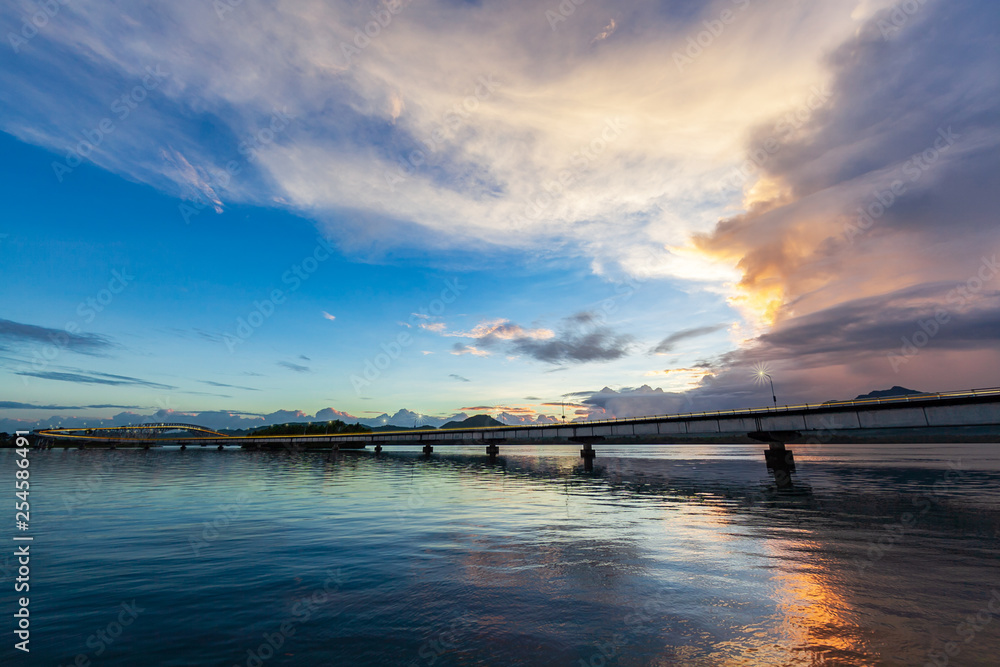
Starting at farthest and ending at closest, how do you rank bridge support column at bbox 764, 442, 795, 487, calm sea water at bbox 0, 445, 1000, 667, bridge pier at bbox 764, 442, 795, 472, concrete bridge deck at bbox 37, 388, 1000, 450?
bridge pier at bbox 764, 442, 795, 472 → bridge support column at bbox 764, 442, 795, 487 → concrete bridge deck at bbox 37, 388, 1000, 450 → calm sea water at bbox 0, 445, 1000, 667

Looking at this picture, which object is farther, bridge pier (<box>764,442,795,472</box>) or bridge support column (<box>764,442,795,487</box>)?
bridge pier (<box>764,442,795,472</box>)

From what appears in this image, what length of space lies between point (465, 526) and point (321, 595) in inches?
500

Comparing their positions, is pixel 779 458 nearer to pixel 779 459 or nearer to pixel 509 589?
pixel 779 459

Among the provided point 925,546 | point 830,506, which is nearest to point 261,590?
point 925,546

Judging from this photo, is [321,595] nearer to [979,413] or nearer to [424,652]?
[424,652]

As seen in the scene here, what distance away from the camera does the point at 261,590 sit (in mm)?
13477

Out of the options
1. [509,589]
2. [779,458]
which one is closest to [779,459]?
[779,458]

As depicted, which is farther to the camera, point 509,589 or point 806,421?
point 806,421

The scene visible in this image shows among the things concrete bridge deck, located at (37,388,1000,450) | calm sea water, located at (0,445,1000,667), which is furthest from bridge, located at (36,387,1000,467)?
calm sea water, located at (0,445,1000,667)

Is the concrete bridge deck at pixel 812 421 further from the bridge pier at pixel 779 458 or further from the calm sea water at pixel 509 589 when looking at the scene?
the calm sea water at pixel 509 589

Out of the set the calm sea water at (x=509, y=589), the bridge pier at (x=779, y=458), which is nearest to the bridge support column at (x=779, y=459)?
the bridge pier at (x=779, y=458)

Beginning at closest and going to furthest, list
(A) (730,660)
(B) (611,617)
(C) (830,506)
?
(A) (730,660) → (B) (611,617) → (C) (830,506)

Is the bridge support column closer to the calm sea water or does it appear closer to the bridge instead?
the bridge

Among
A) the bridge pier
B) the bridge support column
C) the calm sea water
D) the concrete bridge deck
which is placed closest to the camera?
the calm sea water
